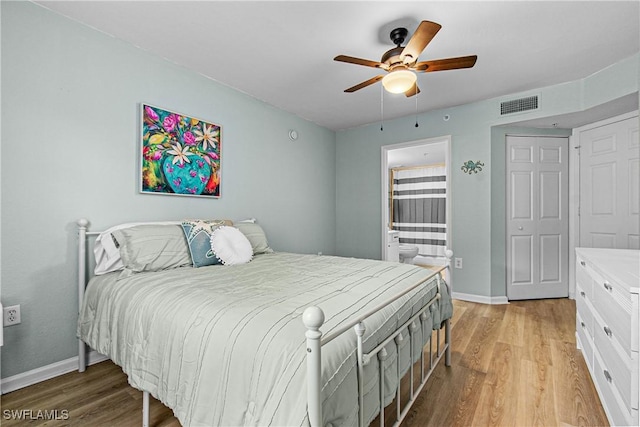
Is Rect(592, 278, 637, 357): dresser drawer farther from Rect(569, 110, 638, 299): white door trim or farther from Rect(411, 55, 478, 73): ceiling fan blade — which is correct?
Rect(569, 110, 638, 299): white door trim

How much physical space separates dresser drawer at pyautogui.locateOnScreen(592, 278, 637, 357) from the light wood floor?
0.50m

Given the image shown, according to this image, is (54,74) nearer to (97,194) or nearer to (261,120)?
(97,194)

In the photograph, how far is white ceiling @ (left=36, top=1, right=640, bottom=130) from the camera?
1.94 meters

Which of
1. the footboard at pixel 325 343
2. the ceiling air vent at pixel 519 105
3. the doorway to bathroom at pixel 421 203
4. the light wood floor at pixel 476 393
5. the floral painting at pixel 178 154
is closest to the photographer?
the footboard at pixel 325 343

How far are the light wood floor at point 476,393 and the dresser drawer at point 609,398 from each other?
0.07 m

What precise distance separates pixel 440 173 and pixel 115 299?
6.11 meters


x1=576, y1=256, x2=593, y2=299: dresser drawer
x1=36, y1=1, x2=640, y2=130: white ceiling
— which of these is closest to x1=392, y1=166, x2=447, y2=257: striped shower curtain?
x1=36, y1=1, x2=640, y2=130: white ceiling

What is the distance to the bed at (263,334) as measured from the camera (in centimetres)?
93

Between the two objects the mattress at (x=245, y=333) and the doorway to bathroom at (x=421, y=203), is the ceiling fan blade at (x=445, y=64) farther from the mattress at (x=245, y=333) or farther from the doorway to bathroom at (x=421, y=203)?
the doorway to bathroom at (x=421, y=203)

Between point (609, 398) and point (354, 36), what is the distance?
2670 mm

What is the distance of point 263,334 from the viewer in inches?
40.9

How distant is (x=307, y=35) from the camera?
2.22 meters

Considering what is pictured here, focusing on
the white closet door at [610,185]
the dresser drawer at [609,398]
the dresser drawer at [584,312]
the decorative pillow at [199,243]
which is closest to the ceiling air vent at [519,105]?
the white closet door at [610,185]

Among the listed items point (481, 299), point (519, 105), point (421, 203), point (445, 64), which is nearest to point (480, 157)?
point (519, 105)
